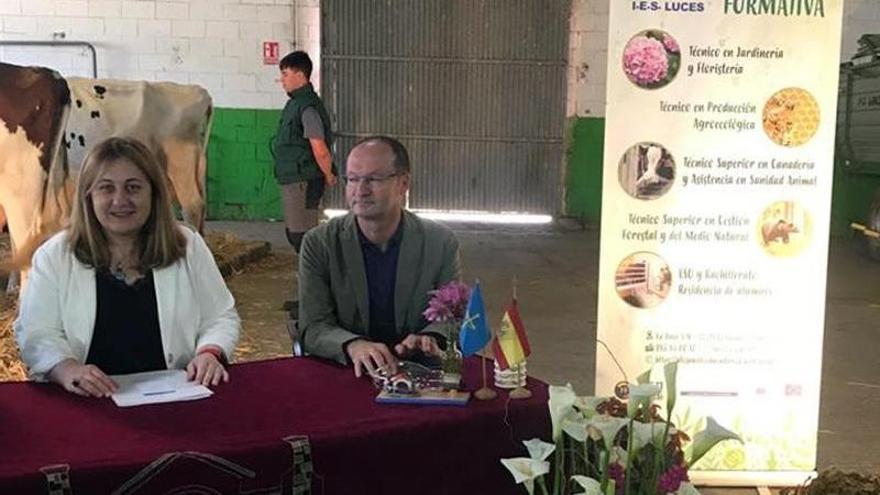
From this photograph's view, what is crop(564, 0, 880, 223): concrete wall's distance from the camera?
32.1ft

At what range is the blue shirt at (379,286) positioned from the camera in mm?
2594

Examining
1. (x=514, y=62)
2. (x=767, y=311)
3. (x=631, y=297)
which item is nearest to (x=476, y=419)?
(x=631, y=297)

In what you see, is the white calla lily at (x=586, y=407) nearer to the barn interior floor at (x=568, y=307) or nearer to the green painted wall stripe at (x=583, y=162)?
the barn interior floor at (x=568, y=307)

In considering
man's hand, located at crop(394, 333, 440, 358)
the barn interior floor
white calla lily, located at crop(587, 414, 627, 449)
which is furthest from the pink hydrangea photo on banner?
white calla lily, located at crop(587, 414, 627, 449)

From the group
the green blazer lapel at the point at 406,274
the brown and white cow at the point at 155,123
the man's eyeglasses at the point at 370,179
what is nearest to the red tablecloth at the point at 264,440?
the green blazer lapel at the point at 406,274

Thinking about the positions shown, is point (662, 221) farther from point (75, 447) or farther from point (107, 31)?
point (107, 31)

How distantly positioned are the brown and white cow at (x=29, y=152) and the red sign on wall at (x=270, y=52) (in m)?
4.27

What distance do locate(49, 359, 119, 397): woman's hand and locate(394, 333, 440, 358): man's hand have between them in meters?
0.65

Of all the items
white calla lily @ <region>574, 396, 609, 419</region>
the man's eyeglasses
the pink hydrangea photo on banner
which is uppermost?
the pink hydrangea photo on banner

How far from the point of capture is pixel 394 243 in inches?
102

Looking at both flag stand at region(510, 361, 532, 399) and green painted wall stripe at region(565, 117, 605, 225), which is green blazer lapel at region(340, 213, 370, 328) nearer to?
flag stand at region(510, 361, 532, 399)

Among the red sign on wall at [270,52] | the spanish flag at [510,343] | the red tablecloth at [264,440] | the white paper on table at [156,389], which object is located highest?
the red sign on wall at [270,52]

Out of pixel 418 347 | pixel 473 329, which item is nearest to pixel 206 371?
pixel 418 347

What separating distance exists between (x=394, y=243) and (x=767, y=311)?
49.3 inches
